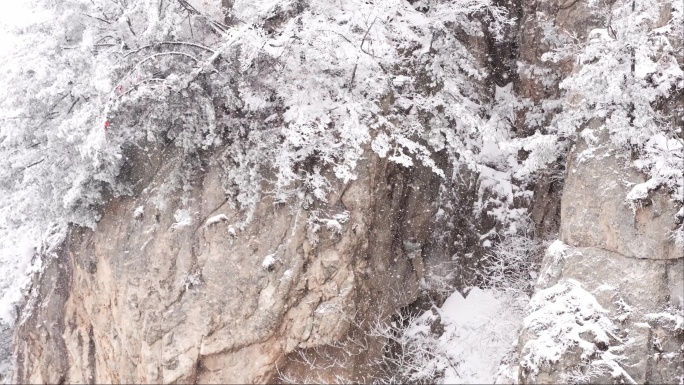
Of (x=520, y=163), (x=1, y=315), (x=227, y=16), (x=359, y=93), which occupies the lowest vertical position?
(x=1, y=315)

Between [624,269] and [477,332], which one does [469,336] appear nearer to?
[477,332]

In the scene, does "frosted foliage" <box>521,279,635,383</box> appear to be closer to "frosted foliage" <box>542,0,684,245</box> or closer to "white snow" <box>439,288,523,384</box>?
"frosted foliage" <box>542,0,684,245</box>

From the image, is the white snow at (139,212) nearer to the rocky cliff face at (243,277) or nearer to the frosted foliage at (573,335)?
the rocky cliff face at (243,277)

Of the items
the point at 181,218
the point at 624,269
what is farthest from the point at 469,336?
the point at 181,218

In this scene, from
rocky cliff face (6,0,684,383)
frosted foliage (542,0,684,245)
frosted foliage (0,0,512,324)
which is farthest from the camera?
rocky cliff face (6,0,684,383)

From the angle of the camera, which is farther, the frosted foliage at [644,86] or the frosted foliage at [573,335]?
the frosted foliage at [644,86]

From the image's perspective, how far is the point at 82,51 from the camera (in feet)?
25.5

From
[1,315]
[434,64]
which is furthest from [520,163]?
[1,315]

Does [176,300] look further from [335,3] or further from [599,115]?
[599,115]

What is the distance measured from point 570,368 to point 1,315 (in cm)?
948

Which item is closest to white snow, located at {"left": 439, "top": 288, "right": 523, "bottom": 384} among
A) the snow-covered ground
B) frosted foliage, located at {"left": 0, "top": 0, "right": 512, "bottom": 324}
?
the snow-covered ground

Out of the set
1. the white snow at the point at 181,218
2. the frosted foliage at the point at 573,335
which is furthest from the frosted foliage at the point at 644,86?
the white snow at the point at 181,218

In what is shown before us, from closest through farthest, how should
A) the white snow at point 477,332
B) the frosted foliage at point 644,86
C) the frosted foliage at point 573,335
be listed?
the frosted foliage at point 573,335, the frosted foliage at point 644,86, the white snow at point 477,332

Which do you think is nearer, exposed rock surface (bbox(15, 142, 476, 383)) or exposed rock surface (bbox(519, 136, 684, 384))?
exposed rock surface (bbox(519, 136, 684, 384))
